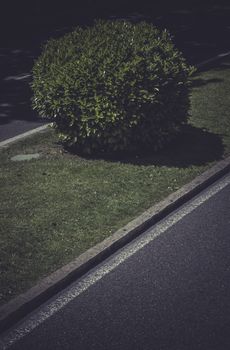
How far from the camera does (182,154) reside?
9133 mm

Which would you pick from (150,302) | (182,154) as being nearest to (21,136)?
(182,154)

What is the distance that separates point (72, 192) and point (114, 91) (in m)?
1.93

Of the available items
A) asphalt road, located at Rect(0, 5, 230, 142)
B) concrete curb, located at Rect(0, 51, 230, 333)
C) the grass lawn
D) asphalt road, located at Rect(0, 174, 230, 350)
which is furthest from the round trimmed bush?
asphalt road, located at Rect(0, 174, 230, 350)

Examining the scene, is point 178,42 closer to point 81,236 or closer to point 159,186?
point 159,186

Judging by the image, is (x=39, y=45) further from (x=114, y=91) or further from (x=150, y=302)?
(x=150, y=302)

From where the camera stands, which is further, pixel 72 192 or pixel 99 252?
pixel 72 192

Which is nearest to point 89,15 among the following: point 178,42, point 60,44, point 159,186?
point 178,42

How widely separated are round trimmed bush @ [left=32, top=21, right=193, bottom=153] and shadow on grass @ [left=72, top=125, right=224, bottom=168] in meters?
0.16

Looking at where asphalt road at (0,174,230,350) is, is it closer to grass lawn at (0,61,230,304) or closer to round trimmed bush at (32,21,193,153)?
grass lawn at (0,61,230,304)

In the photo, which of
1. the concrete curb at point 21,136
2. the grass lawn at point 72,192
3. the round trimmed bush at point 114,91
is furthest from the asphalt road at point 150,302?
the concrete curb at point 21,136

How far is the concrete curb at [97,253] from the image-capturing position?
5.18m

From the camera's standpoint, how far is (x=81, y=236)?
6.52 m

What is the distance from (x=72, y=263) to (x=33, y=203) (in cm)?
191

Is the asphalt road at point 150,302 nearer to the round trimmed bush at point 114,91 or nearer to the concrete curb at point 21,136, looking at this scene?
the round trimmed bush at point 114,91
